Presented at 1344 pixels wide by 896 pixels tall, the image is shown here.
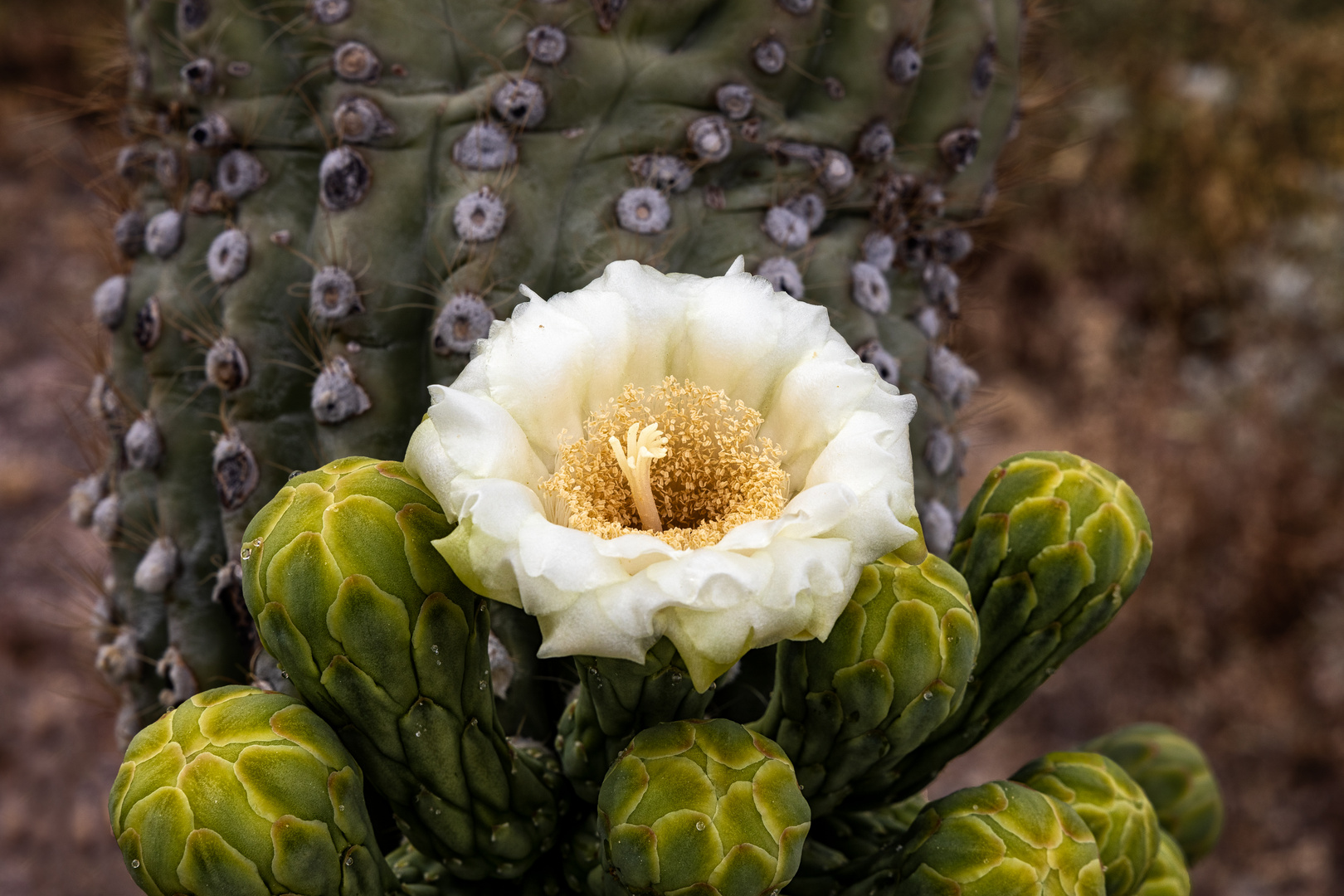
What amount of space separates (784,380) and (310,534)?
0.38 metres

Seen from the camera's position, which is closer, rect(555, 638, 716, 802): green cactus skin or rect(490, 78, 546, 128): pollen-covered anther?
rect(555, 638, 716, 802): green cactus skin

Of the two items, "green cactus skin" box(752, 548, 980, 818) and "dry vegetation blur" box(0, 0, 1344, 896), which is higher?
"green cactus skin" box(752, 548, 980, 818)

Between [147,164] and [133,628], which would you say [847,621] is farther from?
[147,164]

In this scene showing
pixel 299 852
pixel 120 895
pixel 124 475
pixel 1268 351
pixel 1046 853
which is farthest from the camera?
pixel 1268 351

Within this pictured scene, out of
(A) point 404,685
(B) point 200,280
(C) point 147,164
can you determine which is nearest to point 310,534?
(A) point 404,685

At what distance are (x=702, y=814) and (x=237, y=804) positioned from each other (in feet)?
1.09

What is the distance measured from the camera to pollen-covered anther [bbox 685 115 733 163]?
1.24 metres

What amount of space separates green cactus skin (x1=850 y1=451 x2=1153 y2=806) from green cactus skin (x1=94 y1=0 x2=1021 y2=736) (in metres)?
0.27

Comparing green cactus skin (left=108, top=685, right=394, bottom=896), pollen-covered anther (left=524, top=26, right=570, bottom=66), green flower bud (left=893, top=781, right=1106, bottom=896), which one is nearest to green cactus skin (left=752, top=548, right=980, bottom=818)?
green flower bud (left=893, top=781, right=1106, bottom=896)

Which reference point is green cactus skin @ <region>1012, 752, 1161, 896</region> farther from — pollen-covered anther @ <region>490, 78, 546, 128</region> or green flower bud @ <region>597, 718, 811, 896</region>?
pollen-covered anther @ <region>490, 78, 546, 128</region>

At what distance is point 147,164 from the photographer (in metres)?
1.47

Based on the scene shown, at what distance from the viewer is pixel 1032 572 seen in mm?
1073

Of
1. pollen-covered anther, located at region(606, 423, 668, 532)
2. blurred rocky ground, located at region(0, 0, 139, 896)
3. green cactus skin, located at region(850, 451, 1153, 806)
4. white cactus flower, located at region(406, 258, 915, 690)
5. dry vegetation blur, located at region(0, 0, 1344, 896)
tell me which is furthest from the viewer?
dry vegetation blur, located at region(0, 0, 1344, 896)

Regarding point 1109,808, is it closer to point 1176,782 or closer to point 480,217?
point 1176,782
